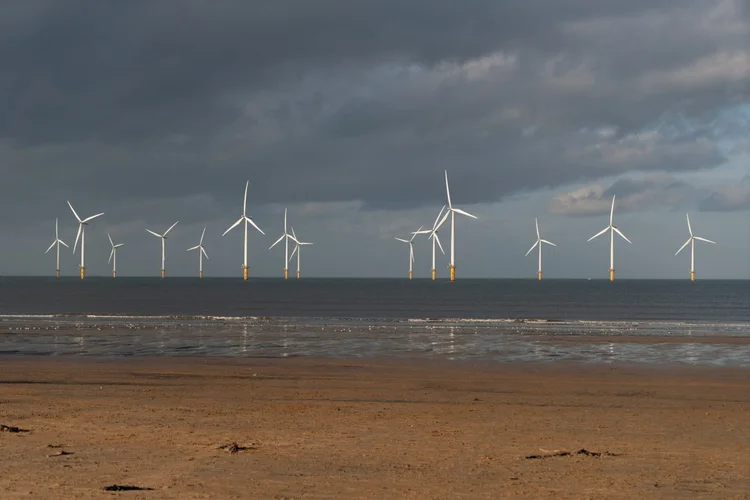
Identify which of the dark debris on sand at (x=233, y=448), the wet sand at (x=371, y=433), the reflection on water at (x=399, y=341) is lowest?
the wet sand at (x=371, y=433)

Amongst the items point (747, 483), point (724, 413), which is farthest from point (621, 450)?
point (724, 413)

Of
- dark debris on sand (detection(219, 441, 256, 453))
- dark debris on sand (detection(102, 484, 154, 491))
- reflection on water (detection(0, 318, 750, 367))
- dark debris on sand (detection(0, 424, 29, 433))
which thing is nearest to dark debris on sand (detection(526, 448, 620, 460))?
dark debris on sand (detection(219, 441, 256, 453))

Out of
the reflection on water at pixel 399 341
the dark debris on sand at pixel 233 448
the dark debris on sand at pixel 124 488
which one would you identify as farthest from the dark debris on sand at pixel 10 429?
the reflection on water at pixel 399 341

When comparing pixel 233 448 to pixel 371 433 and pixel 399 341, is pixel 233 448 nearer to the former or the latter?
pixel 371 433

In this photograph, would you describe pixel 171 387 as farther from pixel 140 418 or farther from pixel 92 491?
pixel 92 491

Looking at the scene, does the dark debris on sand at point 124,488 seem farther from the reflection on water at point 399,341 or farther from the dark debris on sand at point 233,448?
the reflection on water at point 399,341

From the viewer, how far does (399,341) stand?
47.4 meters

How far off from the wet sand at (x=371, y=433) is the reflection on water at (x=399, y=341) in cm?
821

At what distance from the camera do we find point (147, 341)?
1809 inches

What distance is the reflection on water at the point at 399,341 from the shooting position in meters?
38.7

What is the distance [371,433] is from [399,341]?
30189mm

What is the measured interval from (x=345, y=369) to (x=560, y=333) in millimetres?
27986

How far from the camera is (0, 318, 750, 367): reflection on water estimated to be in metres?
38.7

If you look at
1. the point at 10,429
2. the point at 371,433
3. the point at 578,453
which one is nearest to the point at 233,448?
the point at 371,433
